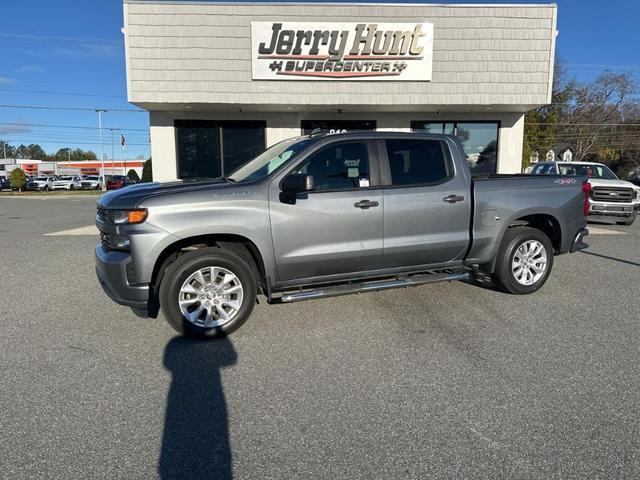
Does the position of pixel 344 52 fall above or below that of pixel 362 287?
above

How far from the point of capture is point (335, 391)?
3.32 m

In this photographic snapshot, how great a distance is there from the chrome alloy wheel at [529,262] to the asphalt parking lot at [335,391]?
26cm

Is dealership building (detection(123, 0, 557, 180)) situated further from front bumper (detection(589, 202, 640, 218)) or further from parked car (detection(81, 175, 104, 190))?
parked car (detection(81, 175, 104, 190))

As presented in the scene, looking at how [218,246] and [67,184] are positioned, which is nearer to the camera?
[218,246]

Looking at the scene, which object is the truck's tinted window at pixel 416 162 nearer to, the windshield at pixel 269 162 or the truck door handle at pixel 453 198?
the truck door handle at pixel 453 198

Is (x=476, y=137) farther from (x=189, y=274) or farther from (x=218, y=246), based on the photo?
(x=189, y=274)

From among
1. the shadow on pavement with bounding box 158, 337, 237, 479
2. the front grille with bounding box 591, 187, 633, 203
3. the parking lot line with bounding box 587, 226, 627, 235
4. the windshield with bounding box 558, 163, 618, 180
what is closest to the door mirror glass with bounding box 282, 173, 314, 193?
the shadow on pavement with bounding box 158, 337, 237, 479

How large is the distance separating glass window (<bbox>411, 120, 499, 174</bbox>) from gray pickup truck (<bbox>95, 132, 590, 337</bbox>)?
8717mm

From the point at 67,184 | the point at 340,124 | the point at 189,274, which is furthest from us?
the point at 67,184

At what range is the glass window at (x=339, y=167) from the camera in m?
4.61

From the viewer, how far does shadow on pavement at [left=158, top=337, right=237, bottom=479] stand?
2.50 meters

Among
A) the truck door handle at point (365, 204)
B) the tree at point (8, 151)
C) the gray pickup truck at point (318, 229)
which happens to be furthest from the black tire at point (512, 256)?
the tree at point (8, 151)

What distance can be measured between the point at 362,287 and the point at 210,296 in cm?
154

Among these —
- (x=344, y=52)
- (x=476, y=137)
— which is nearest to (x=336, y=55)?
(x=344, y=52)
